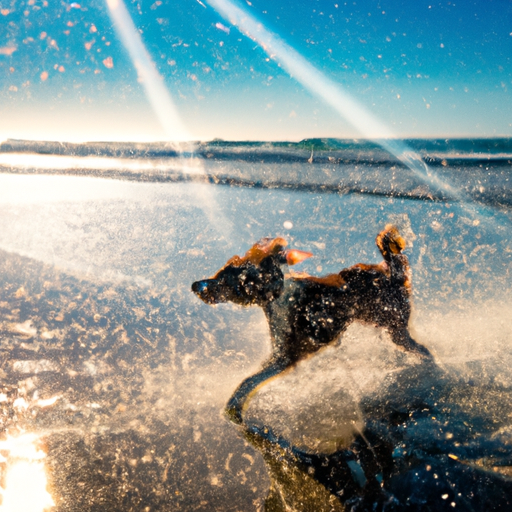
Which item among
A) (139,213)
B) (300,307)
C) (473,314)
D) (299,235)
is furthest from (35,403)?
(473,314)

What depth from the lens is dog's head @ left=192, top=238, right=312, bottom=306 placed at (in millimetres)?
2021

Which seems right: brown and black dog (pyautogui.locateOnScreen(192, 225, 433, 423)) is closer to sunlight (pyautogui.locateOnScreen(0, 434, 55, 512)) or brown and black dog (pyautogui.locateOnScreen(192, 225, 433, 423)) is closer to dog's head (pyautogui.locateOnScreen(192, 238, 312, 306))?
dog's head (pyautogui.locateOnScreen(192, 238, 312, 306))

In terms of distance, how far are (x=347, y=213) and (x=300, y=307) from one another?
2.23m

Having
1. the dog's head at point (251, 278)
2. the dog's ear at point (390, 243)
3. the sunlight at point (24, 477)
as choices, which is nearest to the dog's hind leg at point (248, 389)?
the dog's head at point (251, 278)

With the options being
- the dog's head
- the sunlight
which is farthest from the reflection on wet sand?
the sunlight

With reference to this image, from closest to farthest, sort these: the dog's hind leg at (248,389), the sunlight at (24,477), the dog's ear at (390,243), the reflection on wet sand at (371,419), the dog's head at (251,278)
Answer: the reflection on wet sand at (371,419) → the dog's head at (251,278) → the dog's ear at (390,243) → the dog's hind leg at (248,389) → the sunlight at (24,477)

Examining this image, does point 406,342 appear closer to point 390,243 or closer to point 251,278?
point 390,243

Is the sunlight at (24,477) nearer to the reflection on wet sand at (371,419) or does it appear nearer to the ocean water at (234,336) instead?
the ocean water at (234,336)

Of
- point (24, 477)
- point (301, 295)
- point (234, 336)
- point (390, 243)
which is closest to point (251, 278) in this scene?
point (301, 295)

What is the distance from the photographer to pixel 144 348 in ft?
12.8

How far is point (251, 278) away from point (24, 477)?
274 cm

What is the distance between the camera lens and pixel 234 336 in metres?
4.27

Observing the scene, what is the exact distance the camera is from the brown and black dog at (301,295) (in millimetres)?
2047

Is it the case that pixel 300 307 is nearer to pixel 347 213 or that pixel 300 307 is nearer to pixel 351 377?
pixel 351 377
